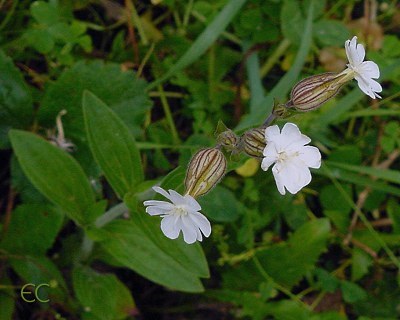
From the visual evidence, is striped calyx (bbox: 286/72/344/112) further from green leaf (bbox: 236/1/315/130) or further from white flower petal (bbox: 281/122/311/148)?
green leaf (bbox: 236/1/315/130)

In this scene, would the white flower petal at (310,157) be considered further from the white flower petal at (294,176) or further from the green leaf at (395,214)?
the green leaf at (395,214)

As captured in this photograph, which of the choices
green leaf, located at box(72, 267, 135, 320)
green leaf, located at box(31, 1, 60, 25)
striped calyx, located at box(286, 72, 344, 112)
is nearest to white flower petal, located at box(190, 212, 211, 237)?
striped calyx, located at box(286, 72, 344, 112)

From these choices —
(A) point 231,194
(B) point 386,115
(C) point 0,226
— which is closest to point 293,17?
(B) point 386,115

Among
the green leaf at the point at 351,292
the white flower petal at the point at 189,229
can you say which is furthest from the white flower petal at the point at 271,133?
the green leaf at the point at 351,292

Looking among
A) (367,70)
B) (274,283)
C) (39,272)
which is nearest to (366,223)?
(274,283)

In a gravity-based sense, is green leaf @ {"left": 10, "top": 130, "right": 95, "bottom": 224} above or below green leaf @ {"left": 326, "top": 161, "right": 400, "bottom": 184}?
below

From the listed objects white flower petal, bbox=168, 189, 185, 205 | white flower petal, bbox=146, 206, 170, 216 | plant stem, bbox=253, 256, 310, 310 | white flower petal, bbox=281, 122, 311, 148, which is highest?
white flower petal, bbox=281, 122, 311, 148
